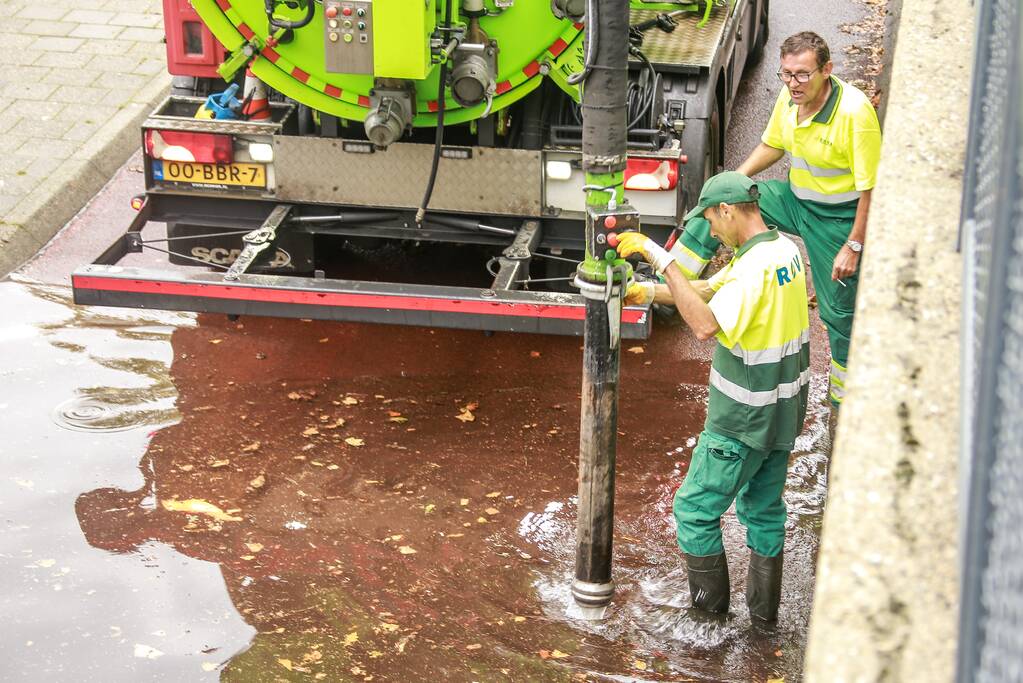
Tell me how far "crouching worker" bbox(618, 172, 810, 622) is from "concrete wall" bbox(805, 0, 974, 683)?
0.80 meters

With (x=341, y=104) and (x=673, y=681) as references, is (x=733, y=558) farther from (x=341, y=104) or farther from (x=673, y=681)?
(x=341, y=104)

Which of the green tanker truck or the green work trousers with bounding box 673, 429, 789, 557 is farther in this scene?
the green tanker truck

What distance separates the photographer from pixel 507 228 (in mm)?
5875

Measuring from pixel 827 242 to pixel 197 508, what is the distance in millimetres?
2653

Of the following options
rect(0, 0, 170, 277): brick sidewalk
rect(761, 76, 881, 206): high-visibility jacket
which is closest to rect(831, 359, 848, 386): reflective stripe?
rect(761, 76, 881, 206): high-visibility jacket

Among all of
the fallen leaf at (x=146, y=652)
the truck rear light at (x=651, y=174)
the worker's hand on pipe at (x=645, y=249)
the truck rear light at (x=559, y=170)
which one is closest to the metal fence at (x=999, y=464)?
the worker's hand on pipe at (x=645, y=249)

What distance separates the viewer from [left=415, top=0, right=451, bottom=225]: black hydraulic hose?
5363 millimetres

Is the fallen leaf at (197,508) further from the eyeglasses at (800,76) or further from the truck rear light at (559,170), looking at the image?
the eyeglasses at (800,76)

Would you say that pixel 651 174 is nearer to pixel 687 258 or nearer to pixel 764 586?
pixel 687 258

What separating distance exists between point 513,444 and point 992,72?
3.15 metres

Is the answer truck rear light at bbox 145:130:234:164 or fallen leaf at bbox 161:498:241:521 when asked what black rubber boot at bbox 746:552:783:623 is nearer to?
fallen leaf at bbox 161:498:241:521

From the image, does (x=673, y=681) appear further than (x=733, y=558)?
No

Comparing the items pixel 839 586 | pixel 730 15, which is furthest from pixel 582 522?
pixel 730 15

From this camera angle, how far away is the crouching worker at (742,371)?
12.9 ft
